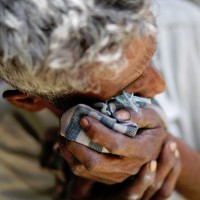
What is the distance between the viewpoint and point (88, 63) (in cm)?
73

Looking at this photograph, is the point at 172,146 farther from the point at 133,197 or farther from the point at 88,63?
the point at 88,63

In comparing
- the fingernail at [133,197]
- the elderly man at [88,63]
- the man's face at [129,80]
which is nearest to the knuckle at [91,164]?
the elderly man at [88,63]

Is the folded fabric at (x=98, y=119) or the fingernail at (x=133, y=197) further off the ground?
the folded fabric at (x=98, y=119)

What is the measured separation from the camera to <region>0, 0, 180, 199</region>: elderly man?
693 mm

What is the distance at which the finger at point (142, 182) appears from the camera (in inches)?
39.2

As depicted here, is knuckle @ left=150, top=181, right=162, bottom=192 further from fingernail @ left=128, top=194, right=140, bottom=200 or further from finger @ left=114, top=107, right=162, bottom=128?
finger @ left=114, top=107, right=162, bottom=128

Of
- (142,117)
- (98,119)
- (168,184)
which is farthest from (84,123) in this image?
(168,184)

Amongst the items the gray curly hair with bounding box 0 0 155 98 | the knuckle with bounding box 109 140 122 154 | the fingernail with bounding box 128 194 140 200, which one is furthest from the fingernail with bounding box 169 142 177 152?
the gray curly hair with bounding box 0 0 155 98

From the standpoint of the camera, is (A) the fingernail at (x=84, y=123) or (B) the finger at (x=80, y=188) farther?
(B) the finger at (x=80, y=188)

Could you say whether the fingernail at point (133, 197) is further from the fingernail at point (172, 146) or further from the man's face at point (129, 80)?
the man's face at point (129, 80)

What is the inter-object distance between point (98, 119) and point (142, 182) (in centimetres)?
25

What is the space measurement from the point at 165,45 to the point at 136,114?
1.70 ft

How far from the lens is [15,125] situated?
125 cm

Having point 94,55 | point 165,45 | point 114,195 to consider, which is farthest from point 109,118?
point 165,45
